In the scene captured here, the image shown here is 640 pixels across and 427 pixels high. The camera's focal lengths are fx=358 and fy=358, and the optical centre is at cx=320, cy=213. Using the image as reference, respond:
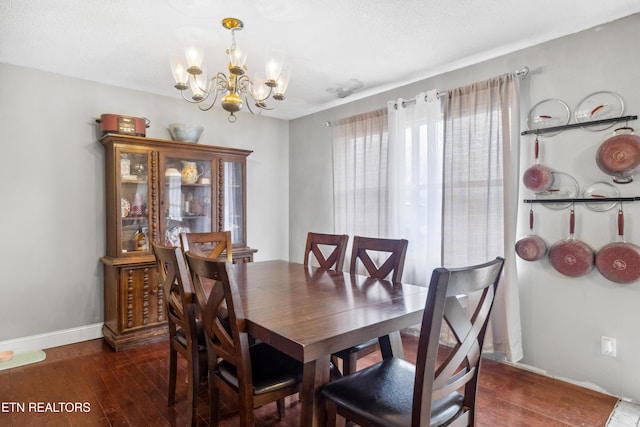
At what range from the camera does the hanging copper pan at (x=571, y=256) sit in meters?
2.29

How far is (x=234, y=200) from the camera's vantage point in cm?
394

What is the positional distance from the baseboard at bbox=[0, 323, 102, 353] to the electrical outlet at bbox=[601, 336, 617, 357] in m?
3.97

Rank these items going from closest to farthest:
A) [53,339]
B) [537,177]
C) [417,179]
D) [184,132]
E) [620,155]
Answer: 1. [620,155]
2. [537,177]
3. [53,339]
4. [417,179]
5. [184,132]

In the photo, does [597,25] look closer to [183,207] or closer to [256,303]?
[256,303]

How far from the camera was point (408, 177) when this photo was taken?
331 cm

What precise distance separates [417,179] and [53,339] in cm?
346

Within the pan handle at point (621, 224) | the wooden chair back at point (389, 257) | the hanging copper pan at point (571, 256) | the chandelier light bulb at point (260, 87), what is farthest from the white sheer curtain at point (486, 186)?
the chandelier light bulb at point (260, 87)

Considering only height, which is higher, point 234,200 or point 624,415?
point 234,200

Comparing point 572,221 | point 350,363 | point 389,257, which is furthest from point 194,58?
point 572,221

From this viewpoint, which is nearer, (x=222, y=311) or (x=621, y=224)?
(x=222, y=311)

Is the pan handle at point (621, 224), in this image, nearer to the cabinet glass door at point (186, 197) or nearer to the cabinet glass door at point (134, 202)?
the cabinet glass door at point (186, 197)

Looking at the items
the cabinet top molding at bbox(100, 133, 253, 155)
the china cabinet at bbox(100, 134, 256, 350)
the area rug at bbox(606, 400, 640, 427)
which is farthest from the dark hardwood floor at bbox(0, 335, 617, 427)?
the cabinet top molding at bbox(100, 133, 253, 155)

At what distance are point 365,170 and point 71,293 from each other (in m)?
2.96

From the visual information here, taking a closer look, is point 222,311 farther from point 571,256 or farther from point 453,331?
point 571,256
